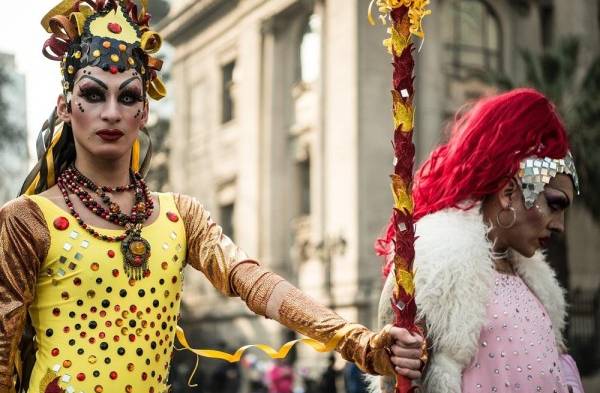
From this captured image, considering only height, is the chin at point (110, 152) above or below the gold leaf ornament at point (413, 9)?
below

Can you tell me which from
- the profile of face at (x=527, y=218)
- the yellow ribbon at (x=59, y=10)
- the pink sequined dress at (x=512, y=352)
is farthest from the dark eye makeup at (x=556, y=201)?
the yellow ribbon at (x=59, y=10)

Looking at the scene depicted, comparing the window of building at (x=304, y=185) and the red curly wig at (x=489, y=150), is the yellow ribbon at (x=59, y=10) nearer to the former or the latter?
the red curly wig at (x=489, y=150)

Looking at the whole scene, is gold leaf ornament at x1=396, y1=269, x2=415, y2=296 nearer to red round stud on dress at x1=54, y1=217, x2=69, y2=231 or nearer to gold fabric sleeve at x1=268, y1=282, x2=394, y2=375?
gold fabric sleeve at x1=268, y1=282, x2=394, y2=375

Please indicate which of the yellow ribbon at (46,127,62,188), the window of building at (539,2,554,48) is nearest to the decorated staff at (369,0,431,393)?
the yellow ribbon at (46,127,62,188)

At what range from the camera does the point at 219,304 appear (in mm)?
29734

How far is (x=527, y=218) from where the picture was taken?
3873 mm

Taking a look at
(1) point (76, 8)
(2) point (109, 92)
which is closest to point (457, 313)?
(2) point (109, 92)

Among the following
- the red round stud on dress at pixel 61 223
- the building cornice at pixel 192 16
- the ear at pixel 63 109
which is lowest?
the red round stud on dress at pixel 61 223

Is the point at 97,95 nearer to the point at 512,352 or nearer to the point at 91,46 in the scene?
the point at 91,46

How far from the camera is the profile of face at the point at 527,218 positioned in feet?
12.7

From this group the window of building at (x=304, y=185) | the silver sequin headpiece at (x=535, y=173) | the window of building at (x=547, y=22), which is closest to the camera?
the silver sequin headpiece at (x=535, y=173)

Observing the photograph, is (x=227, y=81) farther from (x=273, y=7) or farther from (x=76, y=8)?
(x=76, y=8)

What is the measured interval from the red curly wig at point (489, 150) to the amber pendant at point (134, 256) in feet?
3.69

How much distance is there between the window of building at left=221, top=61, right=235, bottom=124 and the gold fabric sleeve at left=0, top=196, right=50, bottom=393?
2756 centimetres
